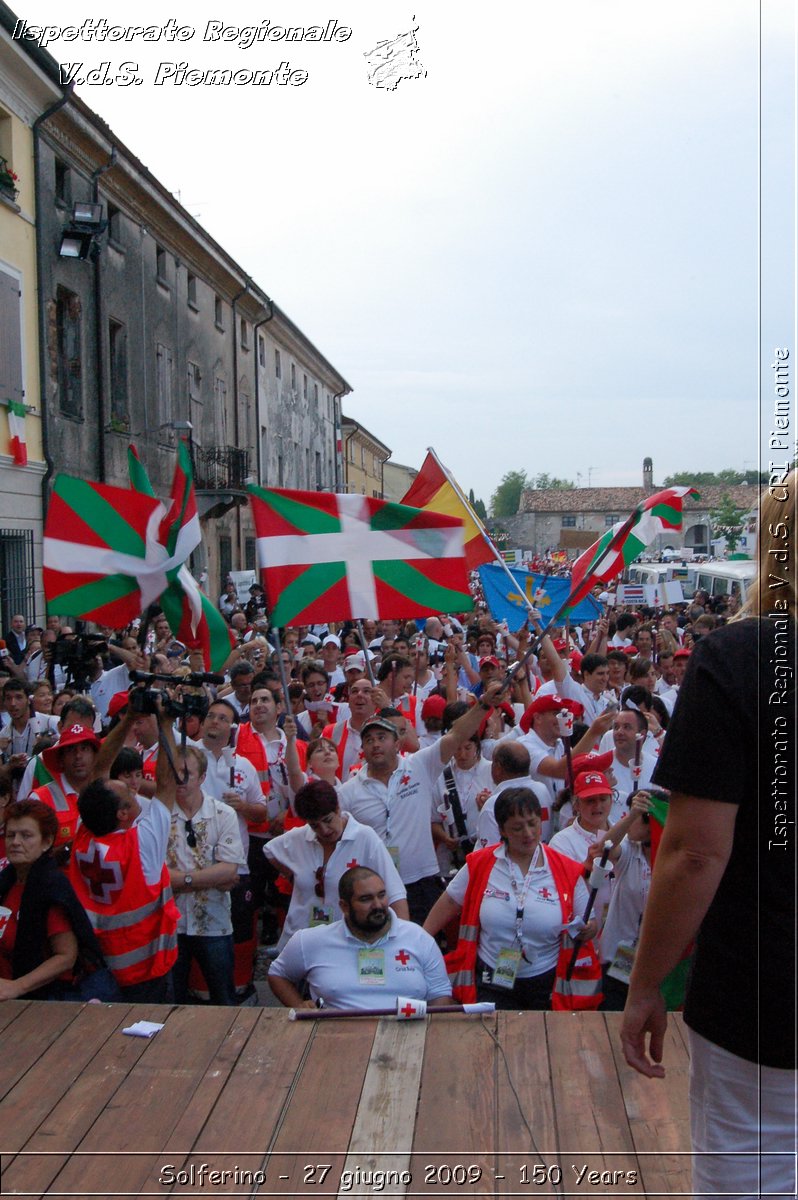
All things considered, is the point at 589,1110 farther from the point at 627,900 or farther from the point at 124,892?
the point at 124,892

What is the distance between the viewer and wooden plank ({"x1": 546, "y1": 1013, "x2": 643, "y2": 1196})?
2.82 metres

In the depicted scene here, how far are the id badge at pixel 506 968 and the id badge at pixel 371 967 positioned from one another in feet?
1.80

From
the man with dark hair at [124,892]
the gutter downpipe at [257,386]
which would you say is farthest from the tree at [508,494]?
the man with dark hair at [124,892]

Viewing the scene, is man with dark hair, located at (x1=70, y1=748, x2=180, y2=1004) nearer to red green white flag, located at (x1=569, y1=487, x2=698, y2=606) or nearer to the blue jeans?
the blue jeans

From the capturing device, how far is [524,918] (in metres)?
4.63

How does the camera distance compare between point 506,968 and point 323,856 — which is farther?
point 323,856

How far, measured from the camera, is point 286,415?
42.6 metres

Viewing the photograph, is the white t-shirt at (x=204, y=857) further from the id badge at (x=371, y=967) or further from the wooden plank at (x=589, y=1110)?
the wooden plank at (x=589, y=1110)

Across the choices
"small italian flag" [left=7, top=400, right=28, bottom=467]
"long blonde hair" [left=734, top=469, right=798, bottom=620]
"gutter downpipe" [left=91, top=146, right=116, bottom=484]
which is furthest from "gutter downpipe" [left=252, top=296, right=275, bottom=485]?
"long blonde hair" [left=734, top=469, right=798, bottom=620]

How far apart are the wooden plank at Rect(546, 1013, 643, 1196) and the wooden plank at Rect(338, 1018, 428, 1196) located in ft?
1.34

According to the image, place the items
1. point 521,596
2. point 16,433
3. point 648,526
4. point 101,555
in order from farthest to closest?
point 16,433 → point 648,526 → point 521,596 → point 101,555

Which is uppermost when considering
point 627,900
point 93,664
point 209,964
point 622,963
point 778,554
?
point 778,554

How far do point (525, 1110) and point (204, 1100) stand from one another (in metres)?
0.91

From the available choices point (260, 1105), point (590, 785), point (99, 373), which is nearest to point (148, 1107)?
point (260, 1105)
